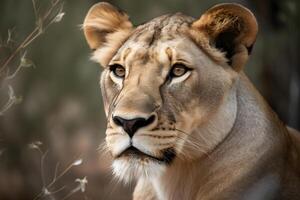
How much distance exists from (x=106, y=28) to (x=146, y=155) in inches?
32.8

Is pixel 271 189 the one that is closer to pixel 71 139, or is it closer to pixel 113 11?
pixel 113 11

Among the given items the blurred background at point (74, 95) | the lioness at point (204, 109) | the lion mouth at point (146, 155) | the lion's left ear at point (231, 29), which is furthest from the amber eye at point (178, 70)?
the blurred background at point (74, 95)

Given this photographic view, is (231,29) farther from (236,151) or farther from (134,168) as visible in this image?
(134,168)

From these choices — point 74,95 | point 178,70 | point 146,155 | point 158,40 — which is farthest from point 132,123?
point 74,95

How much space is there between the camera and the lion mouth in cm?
340

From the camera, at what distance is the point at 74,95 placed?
6.26 m

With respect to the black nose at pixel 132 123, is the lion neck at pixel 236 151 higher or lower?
lower

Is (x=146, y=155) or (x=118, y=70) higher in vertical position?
(x=118, y=70)

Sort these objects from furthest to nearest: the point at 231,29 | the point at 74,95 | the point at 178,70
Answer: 1. the point at 74,95
2. the point at 231,29
3. the point at 178,70

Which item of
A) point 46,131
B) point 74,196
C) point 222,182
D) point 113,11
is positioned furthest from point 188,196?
point 46,131

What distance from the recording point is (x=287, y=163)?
3752 mm

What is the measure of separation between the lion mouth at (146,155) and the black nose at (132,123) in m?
0.09

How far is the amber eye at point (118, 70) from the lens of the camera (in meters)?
3.71

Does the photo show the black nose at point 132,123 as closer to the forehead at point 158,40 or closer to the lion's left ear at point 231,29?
the forehead at point 158,40
